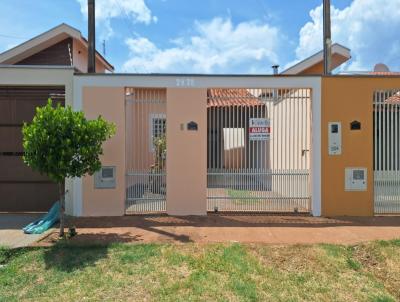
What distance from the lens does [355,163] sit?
8.35 metres

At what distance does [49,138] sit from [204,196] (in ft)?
11.7

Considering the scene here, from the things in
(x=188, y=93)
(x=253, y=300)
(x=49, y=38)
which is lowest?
(x=253, y=300)

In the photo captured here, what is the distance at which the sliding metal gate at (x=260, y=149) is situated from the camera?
27.9 feet

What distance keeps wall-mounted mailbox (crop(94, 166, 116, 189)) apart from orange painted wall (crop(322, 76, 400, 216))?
4521mm

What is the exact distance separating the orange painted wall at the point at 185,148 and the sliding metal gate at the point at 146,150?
22 cm

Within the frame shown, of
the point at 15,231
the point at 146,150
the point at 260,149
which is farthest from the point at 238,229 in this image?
the point at 15,231

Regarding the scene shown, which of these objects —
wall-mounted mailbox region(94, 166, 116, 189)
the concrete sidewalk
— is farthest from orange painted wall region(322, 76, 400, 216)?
wall-mounted mailbox region(94, 166, 116, 189)

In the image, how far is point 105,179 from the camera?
27.1ft

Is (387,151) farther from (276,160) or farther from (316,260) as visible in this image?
(316,260)

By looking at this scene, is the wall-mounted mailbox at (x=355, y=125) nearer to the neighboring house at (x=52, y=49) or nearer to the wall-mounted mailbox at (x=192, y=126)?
the wall-mounted mailbox at (x=192, y=126)

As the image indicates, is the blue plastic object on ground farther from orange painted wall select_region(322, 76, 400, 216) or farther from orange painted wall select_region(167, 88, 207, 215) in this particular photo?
orange painted wall select_region(322, 76, 400, 216)

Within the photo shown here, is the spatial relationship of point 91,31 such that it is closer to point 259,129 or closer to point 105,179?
point 105,179

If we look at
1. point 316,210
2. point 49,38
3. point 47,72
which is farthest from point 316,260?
point 49,38

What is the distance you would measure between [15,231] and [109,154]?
7.64 feet
